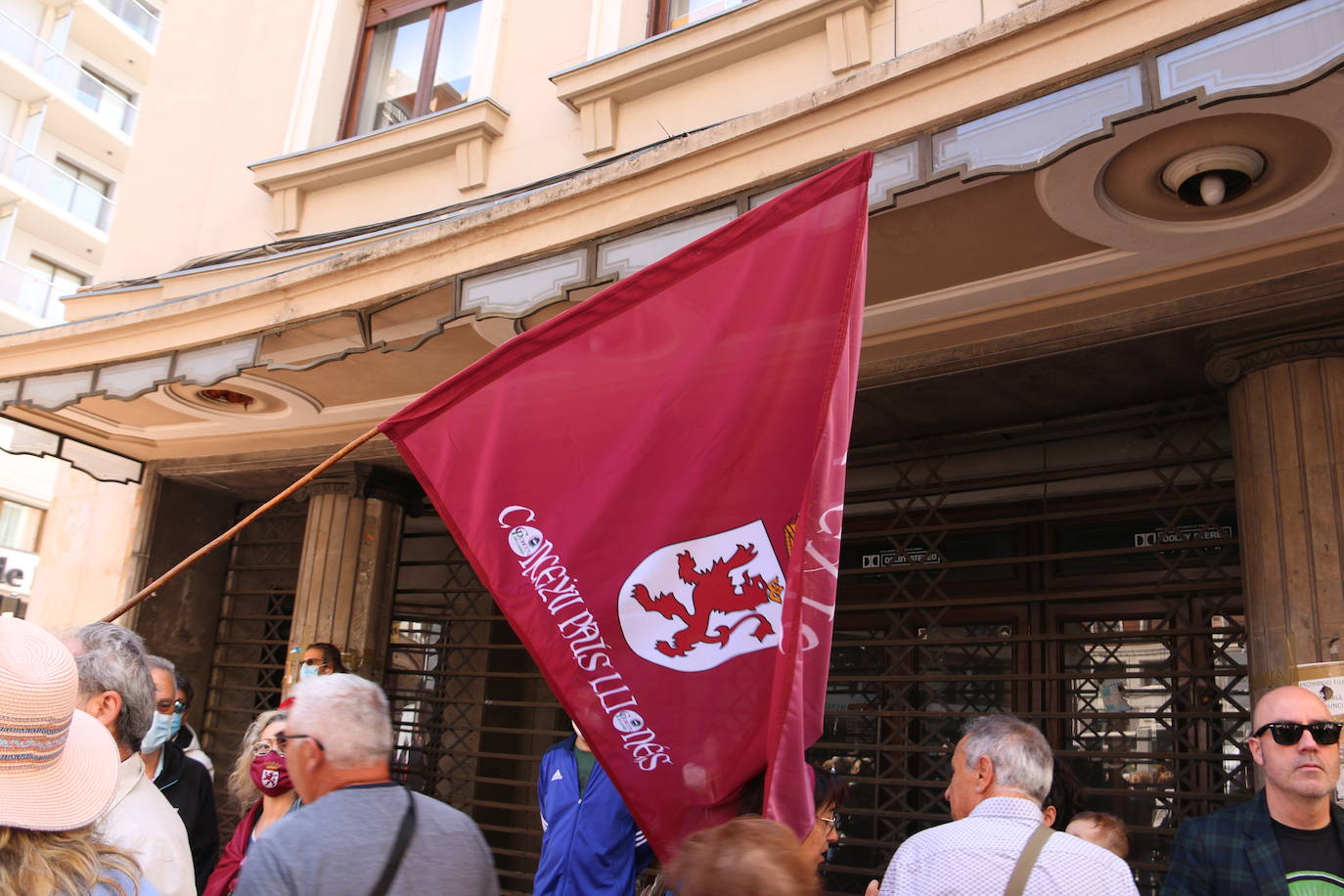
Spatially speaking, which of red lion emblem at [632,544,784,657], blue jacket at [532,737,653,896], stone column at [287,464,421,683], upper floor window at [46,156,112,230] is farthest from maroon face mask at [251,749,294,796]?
upper floor window at [46,156,112,230]

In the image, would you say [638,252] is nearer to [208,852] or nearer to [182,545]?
[208,852]

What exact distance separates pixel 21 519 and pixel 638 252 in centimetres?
2635

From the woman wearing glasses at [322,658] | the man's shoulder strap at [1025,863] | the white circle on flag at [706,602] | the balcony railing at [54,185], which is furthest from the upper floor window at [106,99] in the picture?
the man's shoulder strap at [1025,863]

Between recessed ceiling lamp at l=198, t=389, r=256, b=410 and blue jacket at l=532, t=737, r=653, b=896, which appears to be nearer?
blue jacket at l=532, t=737, r=653, b=896

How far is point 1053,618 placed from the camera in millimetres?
6895

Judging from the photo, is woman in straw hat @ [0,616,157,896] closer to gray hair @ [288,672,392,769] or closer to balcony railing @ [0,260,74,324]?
gray hair @ [288,672,392,769]

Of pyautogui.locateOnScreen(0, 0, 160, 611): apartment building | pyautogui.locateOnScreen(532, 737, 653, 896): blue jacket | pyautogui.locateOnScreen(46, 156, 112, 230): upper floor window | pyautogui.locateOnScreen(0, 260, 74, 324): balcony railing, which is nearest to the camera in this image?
pyautogui.locateOnScreen(532, 737, 653, 896): blue jacket

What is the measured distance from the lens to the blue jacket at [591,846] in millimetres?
3889

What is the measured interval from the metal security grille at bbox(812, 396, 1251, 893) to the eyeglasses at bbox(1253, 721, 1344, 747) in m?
2.35

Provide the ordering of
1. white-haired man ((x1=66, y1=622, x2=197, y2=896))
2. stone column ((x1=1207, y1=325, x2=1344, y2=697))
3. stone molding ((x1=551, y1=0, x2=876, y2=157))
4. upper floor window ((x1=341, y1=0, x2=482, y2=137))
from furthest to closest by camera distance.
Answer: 1. upper floor window ((x1=341, y1=0, x2=482, y2=137))
2. stone molding ((x1=551, y1=0, x2=876, y2=157))
3. stone column ((x1=1207, y1=325, x2=1344, y2=697))
4. white-haired man ((x1=66, y1=622, x2=197, y2=896))

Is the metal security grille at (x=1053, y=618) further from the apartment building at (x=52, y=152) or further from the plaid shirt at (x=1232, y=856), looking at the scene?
the apartment building at (x=52, y=152)

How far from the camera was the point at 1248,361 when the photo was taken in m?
5.24

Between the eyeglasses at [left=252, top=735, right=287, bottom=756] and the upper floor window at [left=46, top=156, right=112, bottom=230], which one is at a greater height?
the upper floor window at [left=46, top=156, right=112, bottom=230]

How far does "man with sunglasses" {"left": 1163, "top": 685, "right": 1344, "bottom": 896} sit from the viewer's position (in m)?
3.29
